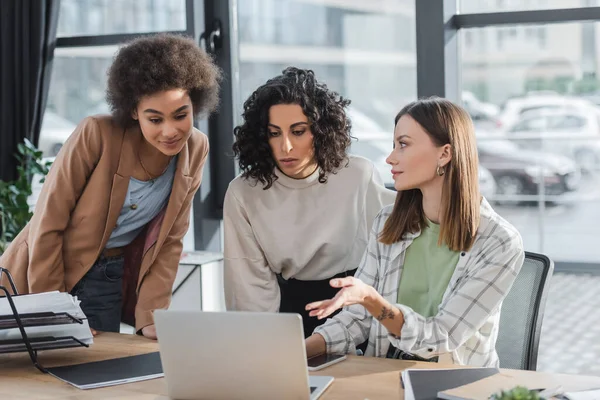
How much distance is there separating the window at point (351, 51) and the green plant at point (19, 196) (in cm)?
93

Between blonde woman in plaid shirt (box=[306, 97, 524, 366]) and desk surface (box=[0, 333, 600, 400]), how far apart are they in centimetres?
12

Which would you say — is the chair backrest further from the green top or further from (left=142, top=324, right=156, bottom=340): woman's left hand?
(left=142, top=324, right=156, bottom=340): woman's left hand

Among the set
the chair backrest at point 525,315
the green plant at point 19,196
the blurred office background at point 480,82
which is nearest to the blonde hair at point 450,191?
the chair backrest at point 525,315

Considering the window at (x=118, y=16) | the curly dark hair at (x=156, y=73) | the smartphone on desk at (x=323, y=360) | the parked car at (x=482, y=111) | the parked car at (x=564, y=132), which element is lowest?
the smartphone on desk at (x=323, y=360)

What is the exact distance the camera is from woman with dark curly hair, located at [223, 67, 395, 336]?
2.42m

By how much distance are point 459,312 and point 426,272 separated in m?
0.19

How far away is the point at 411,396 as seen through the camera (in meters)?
1.64

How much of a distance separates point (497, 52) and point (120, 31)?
5.48ft

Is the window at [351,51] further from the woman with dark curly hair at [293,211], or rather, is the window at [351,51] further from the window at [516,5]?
the woman with dark curly hair at [293,211]

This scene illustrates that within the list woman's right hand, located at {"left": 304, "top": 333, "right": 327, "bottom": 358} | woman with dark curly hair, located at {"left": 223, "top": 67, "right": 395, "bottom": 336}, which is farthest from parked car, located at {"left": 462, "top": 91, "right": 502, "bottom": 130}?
woman's right hand, located at {"left": 304, "top": 333, "right": 327, "bottom": 358}

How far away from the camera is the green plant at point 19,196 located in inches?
146

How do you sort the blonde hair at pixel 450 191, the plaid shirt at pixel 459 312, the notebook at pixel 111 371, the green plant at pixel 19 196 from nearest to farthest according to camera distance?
1. the notebook at pixel 111 371
2. the plaid shirt at pixel 459 312
3. the blonde hair at pixel 450 191
4. the green plant at pixel 19 196

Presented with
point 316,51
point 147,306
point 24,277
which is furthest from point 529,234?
point 24,277

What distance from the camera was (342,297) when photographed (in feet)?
5.69
